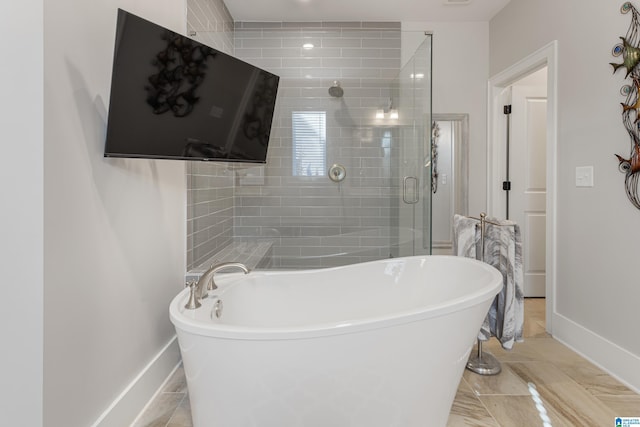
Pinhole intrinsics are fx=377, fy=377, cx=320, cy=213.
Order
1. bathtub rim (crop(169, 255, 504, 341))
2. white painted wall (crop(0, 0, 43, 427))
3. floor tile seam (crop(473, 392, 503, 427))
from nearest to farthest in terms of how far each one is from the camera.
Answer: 1. white painted wall (crop(0, 0, 43, 427))
2. bathtub rim (crop(169, 255, 504, 341))
3. floor tile seam (crop(473, 392, 503, 427))

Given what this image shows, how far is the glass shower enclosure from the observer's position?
3.03 meters

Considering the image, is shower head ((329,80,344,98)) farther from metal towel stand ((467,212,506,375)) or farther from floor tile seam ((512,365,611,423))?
floor tile seam ((512,365,611,423))

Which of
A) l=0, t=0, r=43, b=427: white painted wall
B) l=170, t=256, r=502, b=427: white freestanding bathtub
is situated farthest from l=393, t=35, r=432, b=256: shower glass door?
l=0, t=0, r=43, b=427: white painted wall

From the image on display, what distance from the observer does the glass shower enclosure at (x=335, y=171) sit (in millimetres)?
3025

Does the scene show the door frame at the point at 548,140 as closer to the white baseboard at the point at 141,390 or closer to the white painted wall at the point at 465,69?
the white painted wall at the point at 465,69

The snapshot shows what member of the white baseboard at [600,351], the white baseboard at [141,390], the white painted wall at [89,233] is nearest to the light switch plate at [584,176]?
the white baseboard at [600,351]

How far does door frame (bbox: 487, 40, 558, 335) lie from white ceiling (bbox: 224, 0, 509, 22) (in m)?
0.65

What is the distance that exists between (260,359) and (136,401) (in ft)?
3.03

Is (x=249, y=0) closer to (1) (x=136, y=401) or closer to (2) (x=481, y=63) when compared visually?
(2) (x=481, y=63)

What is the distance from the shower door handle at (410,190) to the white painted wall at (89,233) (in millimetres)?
1867

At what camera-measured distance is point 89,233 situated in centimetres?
147

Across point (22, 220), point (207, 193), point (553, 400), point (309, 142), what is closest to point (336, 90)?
point (309, 142)

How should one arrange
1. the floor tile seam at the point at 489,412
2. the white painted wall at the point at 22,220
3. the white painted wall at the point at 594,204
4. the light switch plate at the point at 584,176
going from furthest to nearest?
the light switch plate at the point at 584,176 < the white painted wall at the point at 594,204 < the floor tile seam at the point at 489,412 < the white painted wall at the point at 22,220

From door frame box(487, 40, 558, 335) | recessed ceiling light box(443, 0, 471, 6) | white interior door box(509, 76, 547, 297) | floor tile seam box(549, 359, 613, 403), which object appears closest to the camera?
floor tile seam box(549, 359, 613, 403)
